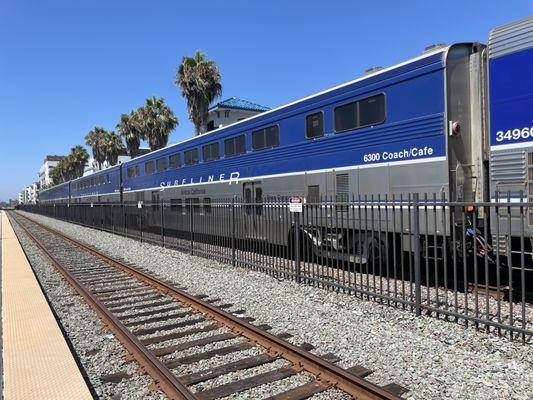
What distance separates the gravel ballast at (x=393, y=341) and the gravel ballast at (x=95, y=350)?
3.87 ft

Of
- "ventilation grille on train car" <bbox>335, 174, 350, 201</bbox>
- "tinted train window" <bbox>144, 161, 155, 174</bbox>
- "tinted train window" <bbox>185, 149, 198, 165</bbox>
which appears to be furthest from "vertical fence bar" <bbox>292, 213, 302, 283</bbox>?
"tinted train window" <bbox>144, 161, 155, 174</bbox>

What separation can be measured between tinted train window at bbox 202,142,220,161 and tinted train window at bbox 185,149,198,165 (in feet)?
2.71

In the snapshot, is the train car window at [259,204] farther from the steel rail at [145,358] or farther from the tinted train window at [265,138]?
the steel rail at [145,358]

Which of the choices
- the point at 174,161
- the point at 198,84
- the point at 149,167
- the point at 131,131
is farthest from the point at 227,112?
the point at 174,161

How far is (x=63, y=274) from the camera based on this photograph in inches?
448

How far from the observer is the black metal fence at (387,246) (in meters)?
6.13

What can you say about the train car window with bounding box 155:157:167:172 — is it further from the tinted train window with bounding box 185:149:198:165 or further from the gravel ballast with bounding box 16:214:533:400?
the gravel ballast with bounding box 16:214:533:400

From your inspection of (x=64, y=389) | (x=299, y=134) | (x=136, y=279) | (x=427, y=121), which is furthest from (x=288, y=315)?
(x=299, y=134)

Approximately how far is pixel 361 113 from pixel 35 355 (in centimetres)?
716

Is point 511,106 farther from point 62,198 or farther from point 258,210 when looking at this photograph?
point 62,198

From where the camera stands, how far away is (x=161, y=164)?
21.7 metres

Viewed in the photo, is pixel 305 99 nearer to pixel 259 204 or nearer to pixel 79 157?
pixel 259 204

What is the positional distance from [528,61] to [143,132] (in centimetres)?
3778

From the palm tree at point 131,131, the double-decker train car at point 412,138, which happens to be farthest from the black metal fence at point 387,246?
the palm tree at point 131,131
